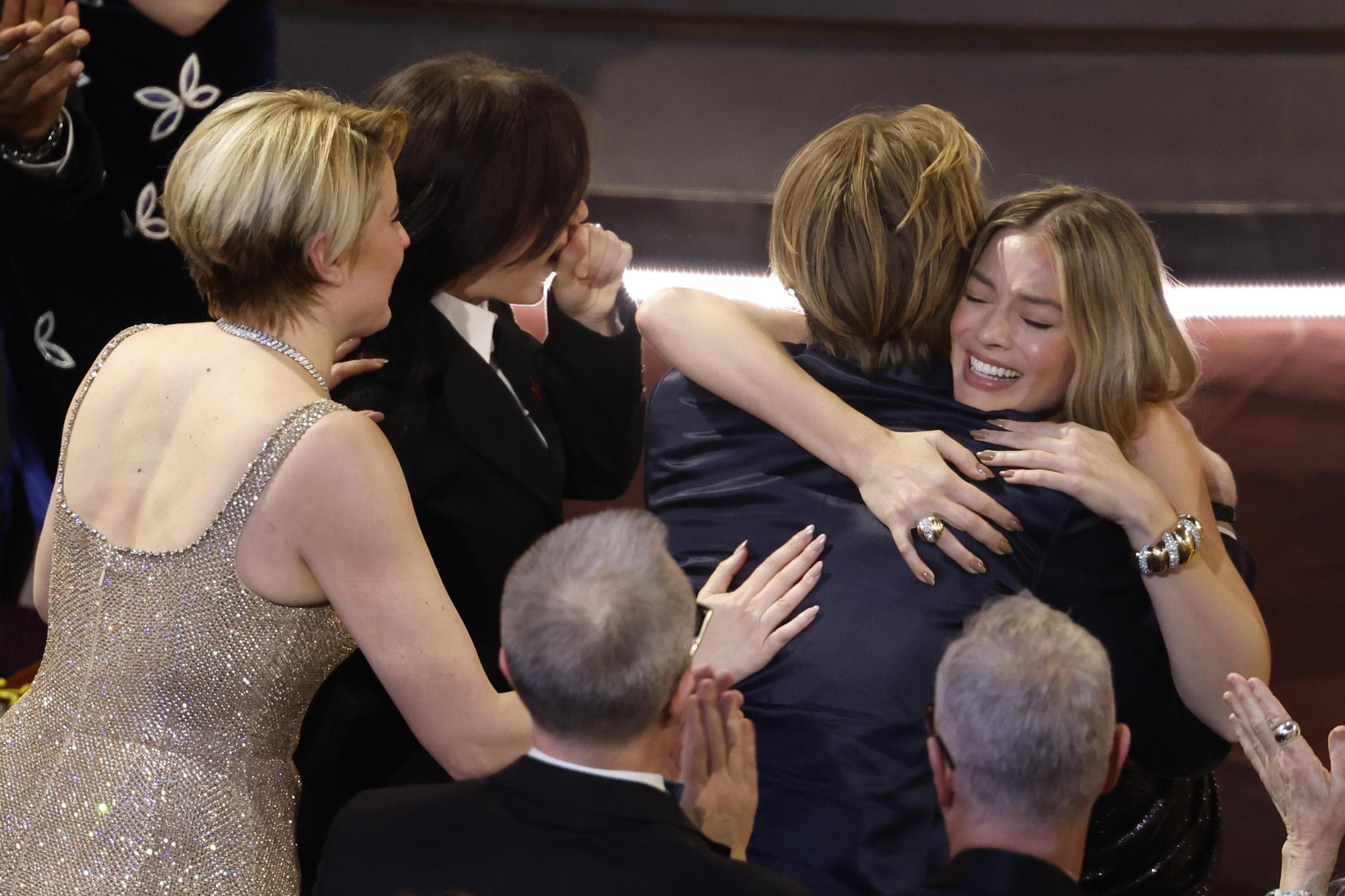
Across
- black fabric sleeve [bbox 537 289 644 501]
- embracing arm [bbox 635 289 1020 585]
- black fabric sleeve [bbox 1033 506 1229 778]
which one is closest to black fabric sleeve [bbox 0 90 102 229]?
black fabric sleeve [bbox 537 289 644 501]

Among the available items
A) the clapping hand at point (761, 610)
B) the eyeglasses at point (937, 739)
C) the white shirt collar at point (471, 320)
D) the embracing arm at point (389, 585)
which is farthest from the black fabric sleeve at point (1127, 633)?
the white shirt collar at point (471, 320)

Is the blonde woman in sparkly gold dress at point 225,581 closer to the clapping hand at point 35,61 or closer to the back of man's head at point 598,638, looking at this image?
the back of man's head at point 598,638

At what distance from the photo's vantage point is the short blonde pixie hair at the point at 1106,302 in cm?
A: 171

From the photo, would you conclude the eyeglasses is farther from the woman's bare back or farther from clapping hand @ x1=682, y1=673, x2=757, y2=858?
the woman's bare back

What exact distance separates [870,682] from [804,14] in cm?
222

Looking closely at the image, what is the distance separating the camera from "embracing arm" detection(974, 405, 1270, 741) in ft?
5.33

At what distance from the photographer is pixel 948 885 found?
1.12 metres

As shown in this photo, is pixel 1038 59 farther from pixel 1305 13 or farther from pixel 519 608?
pixel 519 608

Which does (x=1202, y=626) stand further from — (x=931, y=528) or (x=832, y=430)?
(x=832, y=430)

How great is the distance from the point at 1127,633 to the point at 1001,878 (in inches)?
25.8

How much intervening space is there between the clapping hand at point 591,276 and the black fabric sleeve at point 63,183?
25.8 inches

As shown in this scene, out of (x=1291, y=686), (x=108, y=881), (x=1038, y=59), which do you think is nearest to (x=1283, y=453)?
(x=1291, y=686)

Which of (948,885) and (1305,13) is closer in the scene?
(948,885)

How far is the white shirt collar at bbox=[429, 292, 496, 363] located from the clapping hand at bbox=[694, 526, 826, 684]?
1.51ft
